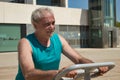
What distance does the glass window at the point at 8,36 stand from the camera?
32.2m

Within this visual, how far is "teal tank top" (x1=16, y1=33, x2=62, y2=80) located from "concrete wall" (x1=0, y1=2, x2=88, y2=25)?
2952 cm

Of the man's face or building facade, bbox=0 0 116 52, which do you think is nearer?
the man's face

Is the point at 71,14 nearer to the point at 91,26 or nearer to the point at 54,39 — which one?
the point at 91,26

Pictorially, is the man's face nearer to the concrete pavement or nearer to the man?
the man

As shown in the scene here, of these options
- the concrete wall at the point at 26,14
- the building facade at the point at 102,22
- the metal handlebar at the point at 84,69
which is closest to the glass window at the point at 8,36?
the concrete wall at the point at 26,14

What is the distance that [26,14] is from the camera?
34.1m

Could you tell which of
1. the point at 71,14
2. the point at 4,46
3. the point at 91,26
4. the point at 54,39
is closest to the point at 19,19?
the point at 4,46

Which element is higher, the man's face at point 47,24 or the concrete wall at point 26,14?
the concrete wall at point 26,14

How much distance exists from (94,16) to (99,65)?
123 feet

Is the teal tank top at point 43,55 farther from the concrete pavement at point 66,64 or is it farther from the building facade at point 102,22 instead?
the building facade at point 102,22

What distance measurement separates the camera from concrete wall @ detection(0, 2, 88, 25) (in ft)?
107

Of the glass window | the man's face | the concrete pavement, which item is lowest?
the concrete pavement

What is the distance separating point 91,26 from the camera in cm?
4009

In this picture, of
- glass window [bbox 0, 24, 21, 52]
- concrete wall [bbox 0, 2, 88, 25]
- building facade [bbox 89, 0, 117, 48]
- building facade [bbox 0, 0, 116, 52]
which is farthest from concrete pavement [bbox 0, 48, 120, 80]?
building facade [bbox 89, 0, 117, 48]
